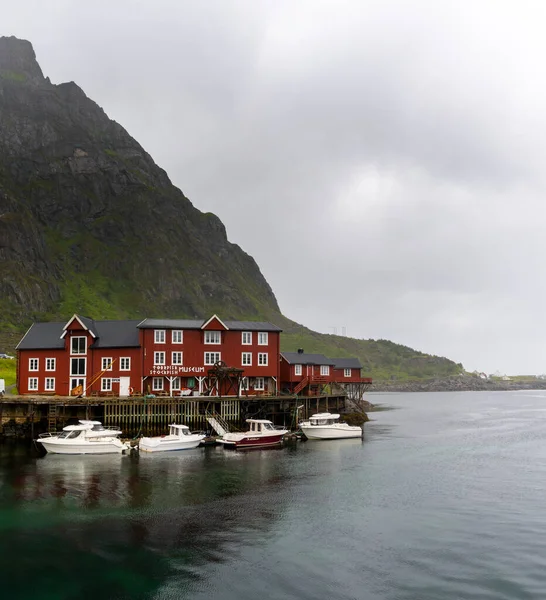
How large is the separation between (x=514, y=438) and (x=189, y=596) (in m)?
64.5

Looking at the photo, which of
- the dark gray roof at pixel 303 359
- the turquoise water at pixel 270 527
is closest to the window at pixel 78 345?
the turquoise water at pixel 270 527

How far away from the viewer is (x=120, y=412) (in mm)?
64500

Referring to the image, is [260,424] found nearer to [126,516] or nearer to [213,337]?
[213,337]

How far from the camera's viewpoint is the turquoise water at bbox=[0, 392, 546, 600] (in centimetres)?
2381

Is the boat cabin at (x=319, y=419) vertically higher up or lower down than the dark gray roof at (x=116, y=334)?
lower down

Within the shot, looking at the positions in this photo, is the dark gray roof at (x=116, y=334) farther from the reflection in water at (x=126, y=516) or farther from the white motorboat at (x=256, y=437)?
the reflection in water at (x=126, y=516)

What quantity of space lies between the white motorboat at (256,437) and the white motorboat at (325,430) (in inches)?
257

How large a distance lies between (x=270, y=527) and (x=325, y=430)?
38.8 metres

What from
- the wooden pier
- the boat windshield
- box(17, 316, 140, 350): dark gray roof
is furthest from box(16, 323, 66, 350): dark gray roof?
the boat windshield

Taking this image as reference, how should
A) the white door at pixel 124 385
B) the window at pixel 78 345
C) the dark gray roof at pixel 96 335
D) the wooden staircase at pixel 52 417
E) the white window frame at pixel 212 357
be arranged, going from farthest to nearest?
the white window frame at pixel 212 357
the dark gray roof at pixel 96 335
the window at pixel 78 345
the white door at pixel 124 385
the wooden staircase at pixel 52 417

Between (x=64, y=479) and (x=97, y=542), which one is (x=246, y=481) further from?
(x=97, y=542)

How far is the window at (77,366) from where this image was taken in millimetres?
72312

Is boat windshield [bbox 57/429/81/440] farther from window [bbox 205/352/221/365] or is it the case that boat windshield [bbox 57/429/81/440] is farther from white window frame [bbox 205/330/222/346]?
white window frame [bbox 205/330/222/346]

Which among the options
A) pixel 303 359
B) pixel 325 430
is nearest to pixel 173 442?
pixel 325 430
